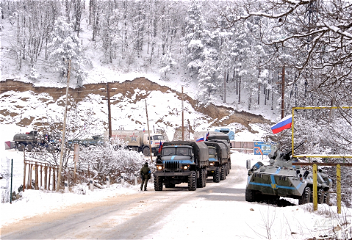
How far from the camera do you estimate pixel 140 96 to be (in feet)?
229

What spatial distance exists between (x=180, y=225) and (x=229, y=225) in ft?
4.05

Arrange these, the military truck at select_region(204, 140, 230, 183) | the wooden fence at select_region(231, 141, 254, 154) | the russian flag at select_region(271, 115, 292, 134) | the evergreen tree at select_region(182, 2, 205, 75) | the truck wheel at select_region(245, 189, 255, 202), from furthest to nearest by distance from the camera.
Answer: the evergreen tree at select_region(182, 2, 205, 75)
the wooden fence at select_region(231, 141, 254, 154)
the military truck at select_region(204, 140, 230, 183)
the russian flag at select_region(271, 115, 292, 134)
the truck wheel at select_region(245, 189, 255, 202)

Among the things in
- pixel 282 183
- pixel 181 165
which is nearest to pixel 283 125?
pixel 282 183

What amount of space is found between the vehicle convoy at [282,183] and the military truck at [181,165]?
233 inches

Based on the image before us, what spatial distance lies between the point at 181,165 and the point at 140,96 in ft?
164

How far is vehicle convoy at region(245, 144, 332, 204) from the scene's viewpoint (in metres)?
13.6

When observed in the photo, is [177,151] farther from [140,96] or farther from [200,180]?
[140,96]

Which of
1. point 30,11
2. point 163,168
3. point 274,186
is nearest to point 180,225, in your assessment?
point 274,186

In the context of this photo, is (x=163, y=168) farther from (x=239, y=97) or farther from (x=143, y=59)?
(x=143, y=59)

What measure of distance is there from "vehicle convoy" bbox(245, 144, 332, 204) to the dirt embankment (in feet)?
169

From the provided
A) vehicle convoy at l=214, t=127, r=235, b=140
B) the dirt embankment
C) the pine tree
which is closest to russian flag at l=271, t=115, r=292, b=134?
vehicle convoy at l=214, t=127, r=235, b=140

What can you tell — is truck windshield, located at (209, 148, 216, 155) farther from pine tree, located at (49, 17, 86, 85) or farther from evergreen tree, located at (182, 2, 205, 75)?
evergreen tree, located at (182, 2, 205, 75)

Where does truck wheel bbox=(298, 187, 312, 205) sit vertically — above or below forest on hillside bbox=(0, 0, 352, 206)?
below

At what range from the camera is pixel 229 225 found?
32.2 feet
